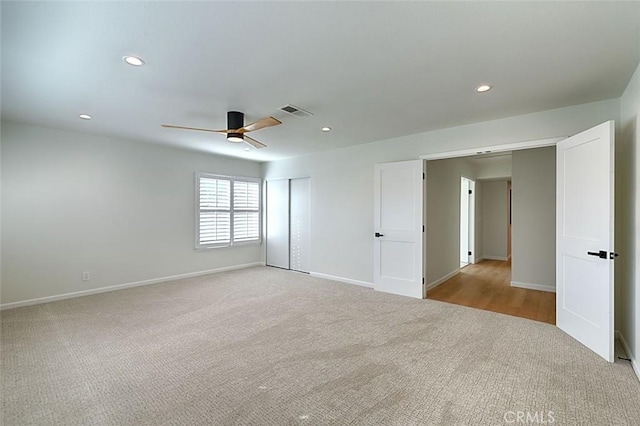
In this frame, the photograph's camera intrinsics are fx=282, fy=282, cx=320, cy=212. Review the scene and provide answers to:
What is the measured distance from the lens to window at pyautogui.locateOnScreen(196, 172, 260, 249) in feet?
19.6

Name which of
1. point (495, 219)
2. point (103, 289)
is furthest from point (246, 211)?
point (495, 219)

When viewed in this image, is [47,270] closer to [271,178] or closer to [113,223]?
[113,223]

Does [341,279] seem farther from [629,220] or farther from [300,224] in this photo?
[629,220]

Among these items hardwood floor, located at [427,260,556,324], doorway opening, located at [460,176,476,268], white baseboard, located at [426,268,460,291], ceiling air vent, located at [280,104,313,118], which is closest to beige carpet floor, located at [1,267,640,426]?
hardwood floor, located at [427,260,556,324]

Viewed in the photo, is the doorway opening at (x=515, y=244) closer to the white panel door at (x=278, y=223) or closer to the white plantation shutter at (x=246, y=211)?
the white panel door at (x=278, y=223)

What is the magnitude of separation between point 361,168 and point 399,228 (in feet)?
4.40

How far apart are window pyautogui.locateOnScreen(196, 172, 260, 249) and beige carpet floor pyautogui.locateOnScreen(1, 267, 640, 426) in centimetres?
234

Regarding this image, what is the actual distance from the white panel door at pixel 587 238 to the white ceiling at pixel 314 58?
627mm

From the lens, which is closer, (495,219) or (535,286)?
(535,286)

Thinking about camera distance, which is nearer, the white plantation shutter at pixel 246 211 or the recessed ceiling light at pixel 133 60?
the recessed ceiling light at pixel 133 60

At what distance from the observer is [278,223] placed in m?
6.79

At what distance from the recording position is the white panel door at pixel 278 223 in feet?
21.7

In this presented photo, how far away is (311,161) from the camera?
600 cm

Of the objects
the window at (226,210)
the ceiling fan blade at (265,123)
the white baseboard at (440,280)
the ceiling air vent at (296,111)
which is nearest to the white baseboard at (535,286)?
the white baseboard at (440,280)
